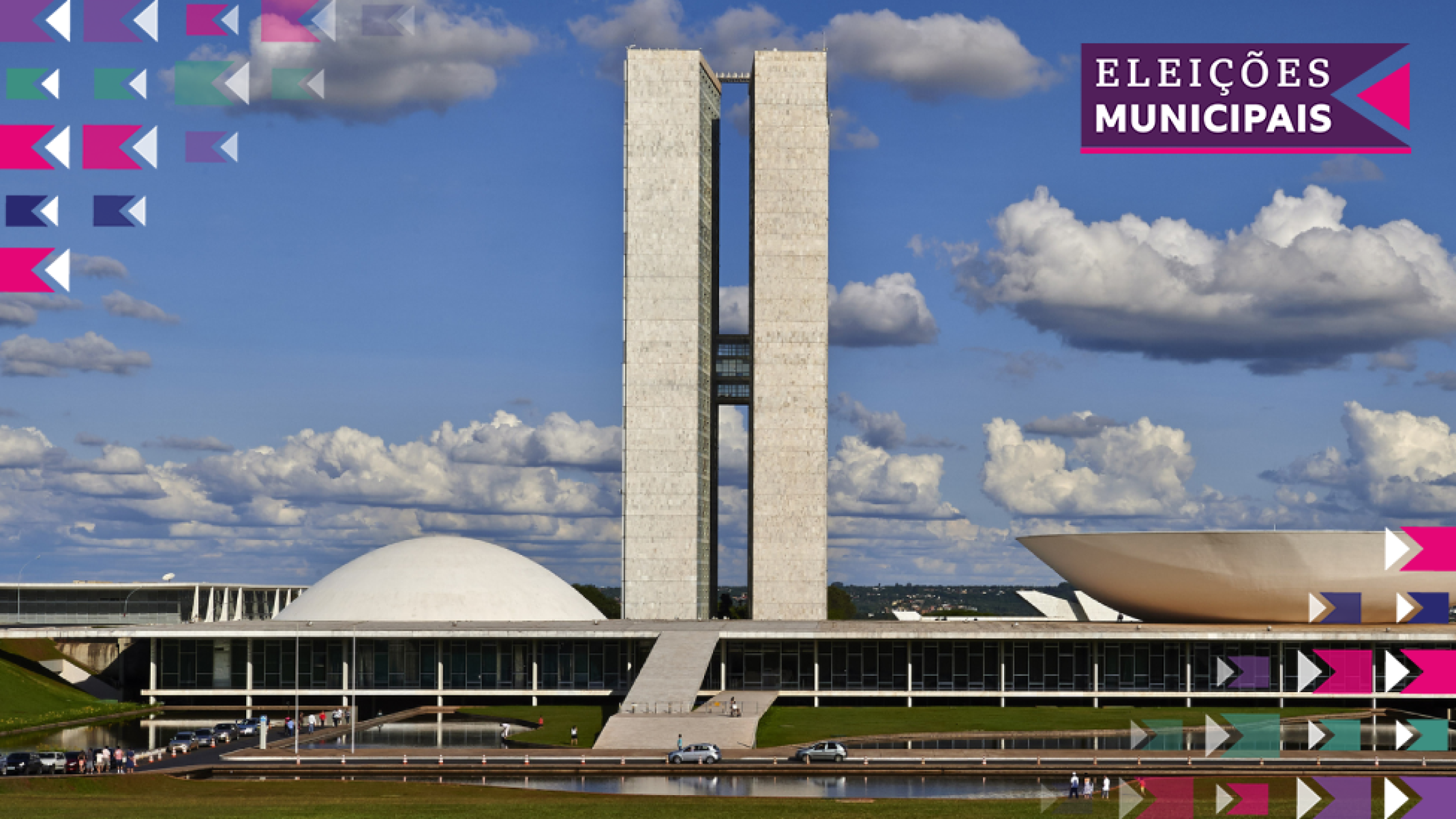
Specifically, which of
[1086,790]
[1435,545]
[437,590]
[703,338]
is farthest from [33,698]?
[1435,545]

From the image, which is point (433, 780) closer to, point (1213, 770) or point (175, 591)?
point (1213, 770)

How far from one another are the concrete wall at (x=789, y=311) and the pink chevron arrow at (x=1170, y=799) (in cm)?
5919

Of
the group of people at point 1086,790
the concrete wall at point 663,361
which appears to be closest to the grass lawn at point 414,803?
the group of people at point 1086,790

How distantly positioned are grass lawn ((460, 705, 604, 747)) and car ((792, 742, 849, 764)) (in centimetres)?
1113

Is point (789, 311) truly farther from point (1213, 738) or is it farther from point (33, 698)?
point (33, 698)

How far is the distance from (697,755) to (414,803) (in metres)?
13.7

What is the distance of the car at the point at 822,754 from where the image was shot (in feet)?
163

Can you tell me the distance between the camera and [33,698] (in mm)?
72062

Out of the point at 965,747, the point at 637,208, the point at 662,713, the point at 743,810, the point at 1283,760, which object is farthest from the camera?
the point at 637,208

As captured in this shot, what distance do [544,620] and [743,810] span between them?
5076 centimetres

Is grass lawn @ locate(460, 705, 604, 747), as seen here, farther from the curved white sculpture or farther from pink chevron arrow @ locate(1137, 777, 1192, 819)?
the curved white sculpture

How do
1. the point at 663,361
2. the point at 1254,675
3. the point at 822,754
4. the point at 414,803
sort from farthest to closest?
the point at 663,361
the point at 1254,675
the point at 822,754
the point at 414,803

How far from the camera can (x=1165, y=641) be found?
7831 cm

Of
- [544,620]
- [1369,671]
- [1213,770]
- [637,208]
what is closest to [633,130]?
[637,208]
